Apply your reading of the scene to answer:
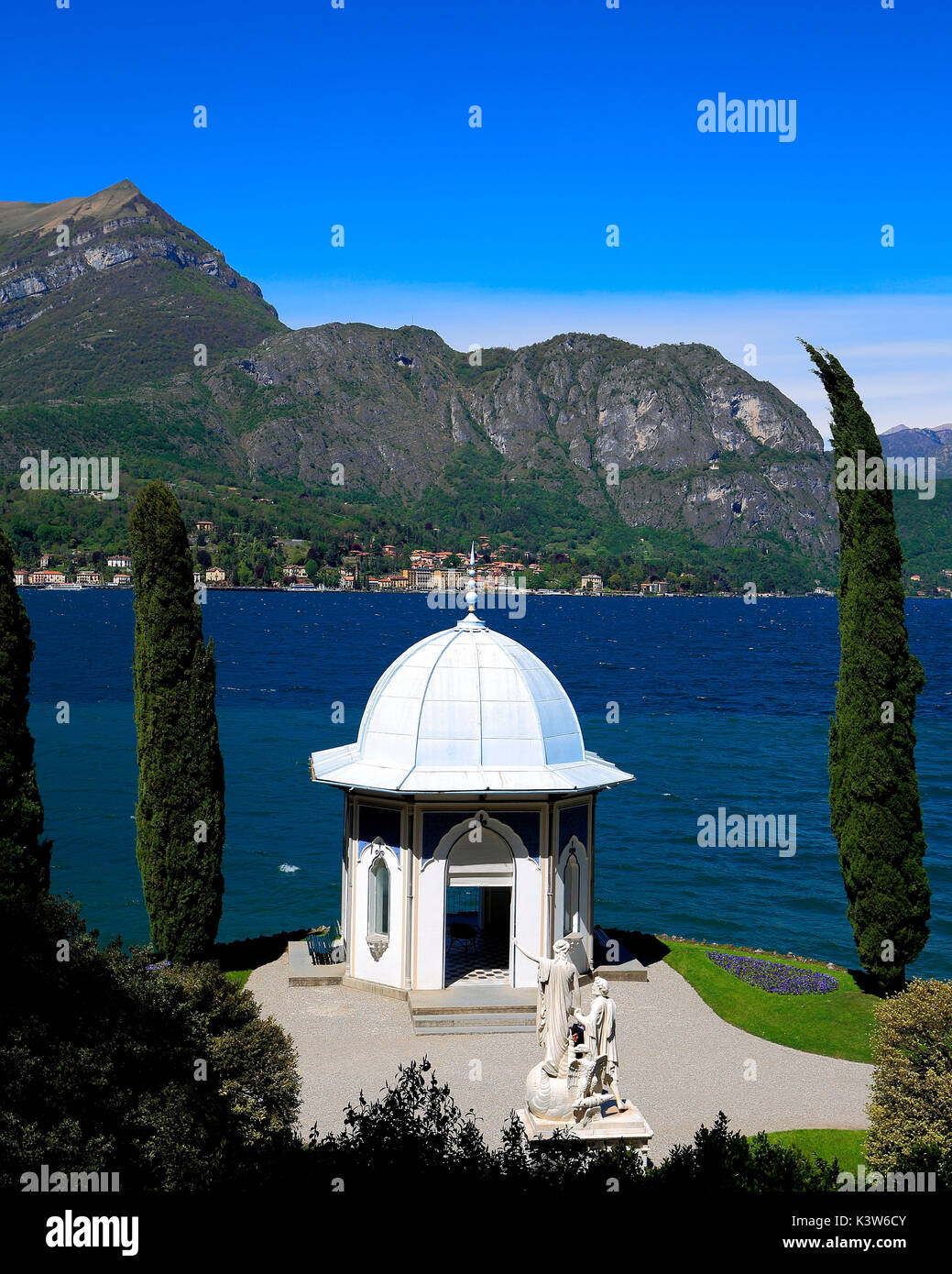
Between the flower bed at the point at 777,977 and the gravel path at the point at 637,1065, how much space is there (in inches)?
69.2

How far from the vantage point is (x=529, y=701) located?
22.9 meters

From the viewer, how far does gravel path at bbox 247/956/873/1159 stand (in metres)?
17.0

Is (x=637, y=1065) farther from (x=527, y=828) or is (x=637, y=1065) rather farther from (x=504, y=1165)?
(x=504, y=1165)

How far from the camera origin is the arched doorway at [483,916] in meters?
22.0

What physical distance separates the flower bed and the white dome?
4.69 metres

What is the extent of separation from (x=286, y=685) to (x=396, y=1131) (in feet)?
284

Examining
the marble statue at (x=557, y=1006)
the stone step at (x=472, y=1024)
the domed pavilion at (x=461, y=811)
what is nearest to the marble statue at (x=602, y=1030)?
the marble statue at (x=557, y=1006)

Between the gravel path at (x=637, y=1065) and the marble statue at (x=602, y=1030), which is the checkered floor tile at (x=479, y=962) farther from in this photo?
the marble statue at (x=602, y=1030)

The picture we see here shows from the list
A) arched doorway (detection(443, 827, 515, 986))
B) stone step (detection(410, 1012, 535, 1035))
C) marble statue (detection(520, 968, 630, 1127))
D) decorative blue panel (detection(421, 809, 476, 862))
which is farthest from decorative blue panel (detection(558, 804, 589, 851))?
marble statue (detection(520, 968, 630, 1127))

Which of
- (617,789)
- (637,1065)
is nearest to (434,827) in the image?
(637,1065)

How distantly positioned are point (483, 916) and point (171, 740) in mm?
8256
